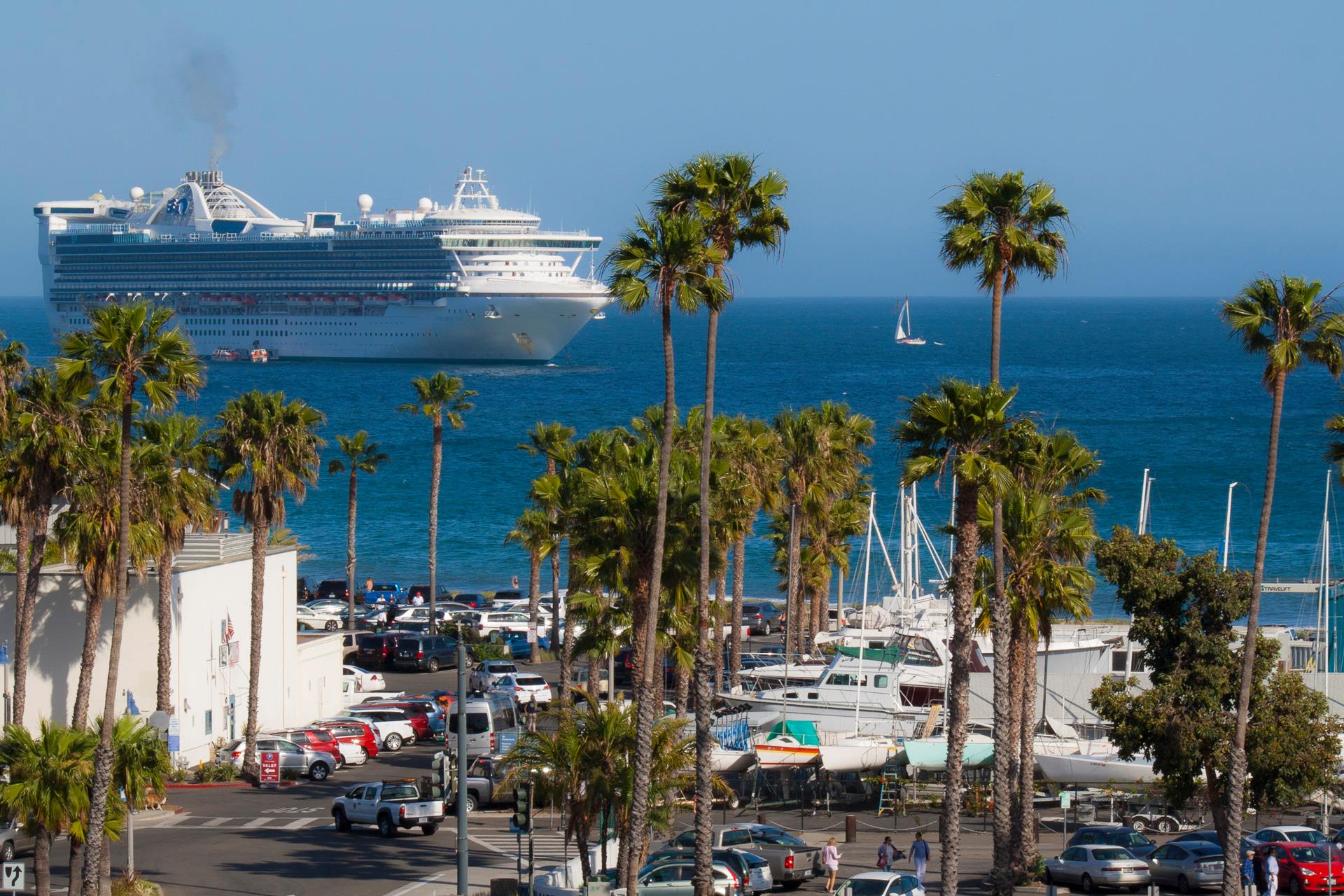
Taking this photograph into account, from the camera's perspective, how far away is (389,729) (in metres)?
33.6

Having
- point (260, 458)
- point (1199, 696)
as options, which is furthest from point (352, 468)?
point (1199, 696)

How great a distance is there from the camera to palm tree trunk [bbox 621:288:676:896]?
19.2m

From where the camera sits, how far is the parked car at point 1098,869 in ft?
67.1

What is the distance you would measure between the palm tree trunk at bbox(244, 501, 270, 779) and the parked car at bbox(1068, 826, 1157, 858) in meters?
15.4

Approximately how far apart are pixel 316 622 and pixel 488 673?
429 inches

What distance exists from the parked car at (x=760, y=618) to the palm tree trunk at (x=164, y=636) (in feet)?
75.5

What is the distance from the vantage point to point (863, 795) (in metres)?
28.2

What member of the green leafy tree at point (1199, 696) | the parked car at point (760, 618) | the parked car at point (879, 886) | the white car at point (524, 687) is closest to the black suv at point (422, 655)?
the white car at point (524, 687)

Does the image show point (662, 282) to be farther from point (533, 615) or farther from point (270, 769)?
point (533, 615)

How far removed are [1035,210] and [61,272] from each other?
169051mm

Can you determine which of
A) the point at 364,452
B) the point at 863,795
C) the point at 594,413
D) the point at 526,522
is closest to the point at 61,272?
the point at 594,413

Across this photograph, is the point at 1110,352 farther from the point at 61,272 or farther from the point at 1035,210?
the point at 1035,210

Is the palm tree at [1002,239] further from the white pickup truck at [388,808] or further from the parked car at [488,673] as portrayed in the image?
the parked car at [488,673]

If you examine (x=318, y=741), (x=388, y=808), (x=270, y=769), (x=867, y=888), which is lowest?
(x=270, y=769)
